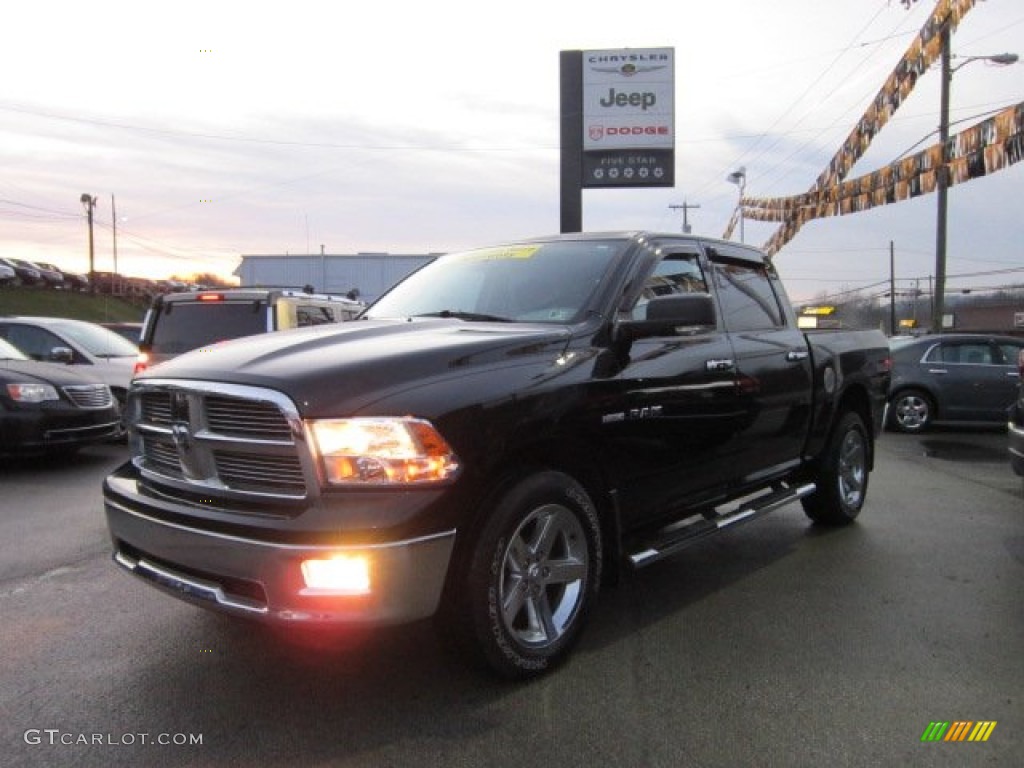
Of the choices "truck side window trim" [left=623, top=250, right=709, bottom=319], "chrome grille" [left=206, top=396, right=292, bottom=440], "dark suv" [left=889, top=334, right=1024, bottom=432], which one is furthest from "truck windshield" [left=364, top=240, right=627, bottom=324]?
"dark suv" [left=889, top=334, right=1024, bottom=432]

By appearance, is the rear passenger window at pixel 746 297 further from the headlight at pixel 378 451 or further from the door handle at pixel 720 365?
the headlight at pixel 378 451

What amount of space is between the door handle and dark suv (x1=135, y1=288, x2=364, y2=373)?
5.58m

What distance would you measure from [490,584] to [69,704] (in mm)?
1707

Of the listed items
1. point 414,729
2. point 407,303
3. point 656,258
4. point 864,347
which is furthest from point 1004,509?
point 414,729

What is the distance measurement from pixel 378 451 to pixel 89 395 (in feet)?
23.3

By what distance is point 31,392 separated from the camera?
8.17 metres

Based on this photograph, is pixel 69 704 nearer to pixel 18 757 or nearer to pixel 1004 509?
pixel 18 757

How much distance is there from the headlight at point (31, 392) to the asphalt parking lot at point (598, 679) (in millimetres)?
3477

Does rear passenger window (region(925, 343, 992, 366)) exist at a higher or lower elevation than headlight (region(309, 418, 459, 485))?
lower

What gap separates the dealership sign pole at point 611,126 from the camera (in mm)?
23891

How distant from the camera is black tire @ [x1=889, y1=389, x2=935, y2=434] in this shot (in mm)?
12328

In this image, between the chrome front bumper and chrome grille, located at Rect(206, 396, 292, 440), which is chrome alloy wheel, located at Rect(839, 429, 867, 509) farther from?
chrome grille, located at Rect(206, 396, 292, 440)

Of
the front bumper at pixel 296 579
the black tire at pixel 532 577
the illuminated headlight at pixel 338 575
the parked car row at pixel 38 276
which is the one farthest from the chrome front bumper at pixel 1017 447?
the parked car row at pixel 38 276

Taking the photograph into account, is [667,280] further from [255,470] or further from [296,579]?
[296,579]
